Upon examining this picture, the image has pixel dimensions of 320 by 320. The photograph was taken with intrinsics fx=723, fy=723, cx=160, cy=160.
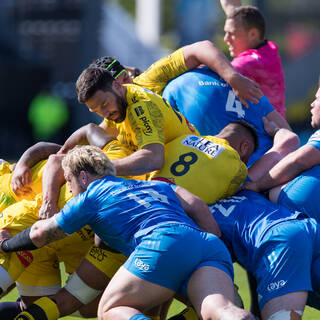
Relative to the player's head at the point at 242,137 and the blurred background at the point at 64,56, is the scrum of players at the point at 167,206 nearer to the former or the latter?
the player's head at the point at 242,137

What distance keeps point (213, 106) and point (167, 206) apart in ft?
5.25

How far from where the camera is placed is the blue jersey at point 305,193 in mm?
4254

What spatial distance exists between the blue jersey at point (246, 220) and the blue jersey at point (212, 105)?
3.36ft

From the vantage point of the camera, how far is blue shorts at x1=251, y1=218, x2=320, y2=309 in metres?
3.82

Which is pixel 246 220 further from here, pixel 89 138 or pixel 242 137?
pixel 89 138

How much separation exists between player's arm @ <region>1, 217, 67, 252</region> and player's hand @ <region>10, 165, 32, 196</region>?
71 centimetres

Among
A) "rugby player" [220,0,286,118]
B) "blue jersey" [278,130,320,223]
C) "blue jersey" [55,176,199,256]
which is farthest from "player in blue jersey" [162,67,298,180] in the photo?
"blue jersey" [55,176,199,256]

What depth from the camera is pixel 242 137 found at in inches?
189

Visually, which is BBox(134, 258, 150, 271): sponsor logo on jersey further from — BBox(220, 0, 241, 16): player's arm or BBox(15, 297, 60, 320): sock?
BBox(220, 0, 241, 16): player's arm

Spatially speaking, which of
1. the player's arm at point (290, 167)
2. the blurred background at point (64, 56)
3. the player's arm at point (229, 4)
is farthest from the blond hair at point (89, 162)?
the blurred background at point (64, 56)

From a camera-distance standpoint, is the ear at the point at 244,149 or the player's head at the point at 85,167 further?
the ear at the point at 244,149

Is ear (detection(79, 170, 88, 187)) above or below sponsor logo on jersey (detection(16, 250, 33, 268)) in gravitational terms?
above

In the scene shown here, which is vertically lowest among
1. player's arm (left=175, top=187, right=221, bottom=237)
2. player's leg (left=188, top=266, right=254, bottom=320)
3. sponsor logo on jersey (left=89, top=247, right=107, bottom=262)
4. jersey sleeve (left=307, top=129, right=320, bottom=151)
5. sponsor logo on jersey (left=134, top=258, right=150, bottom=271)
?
sponsor logo on jersey (left=89, top=247, right=107, bottom=262)

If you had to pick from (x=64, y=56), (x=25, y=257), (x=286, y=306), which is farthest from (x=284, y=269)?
(x=64, y=56)
